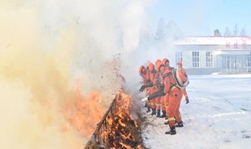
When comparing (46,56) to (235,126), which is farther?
(46,56)

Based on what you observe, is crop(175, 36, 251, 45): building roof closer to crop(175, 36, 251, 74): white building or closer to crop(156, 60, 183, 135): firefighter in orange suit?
crop(175, 36, 251, 74): white building

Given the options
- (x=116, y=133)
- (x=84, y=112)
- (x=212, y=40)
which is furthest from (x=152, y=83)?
(x=212, y=40)

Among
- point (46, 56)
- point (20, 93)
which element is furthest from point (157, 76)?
point (20, 93)

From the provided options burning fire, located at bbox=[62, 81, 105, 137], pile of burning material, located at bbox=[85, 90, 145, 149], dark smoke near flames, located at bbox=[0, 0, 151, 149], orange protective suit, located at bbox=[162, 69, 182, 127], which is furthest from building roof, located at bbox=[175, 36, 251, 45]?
pile of burning material, located at bbox=[85, 90, 145, 149]

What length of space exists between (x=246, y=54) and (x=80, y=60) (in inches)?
1076

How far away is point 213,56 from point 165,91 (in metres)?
27.6

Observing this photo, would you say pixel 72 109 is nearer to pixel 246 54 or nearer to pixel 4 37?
pixel 4 37

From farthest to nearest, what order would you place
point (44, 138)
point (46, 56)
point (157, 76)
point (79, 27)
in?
point (79, 27) → point (157, 76) → point (46, 56) → point (44, 138)

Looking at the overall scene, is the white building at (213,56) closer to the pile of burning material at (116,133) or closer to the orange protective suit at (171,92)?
the orange protective suit at (171,92)

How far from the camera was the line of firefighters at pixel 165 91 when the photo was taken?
7.48 m

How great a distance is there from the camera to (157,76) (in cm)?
970

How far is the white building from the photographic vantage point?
33062 millimetres

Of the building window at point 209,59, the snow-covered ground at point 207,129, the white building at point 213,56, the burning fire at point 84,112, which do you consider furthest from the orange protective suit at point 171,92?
the building window at point 209,59

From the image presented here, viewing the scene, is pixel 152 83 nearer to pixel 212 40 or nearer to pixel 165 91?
pixel 165 91
